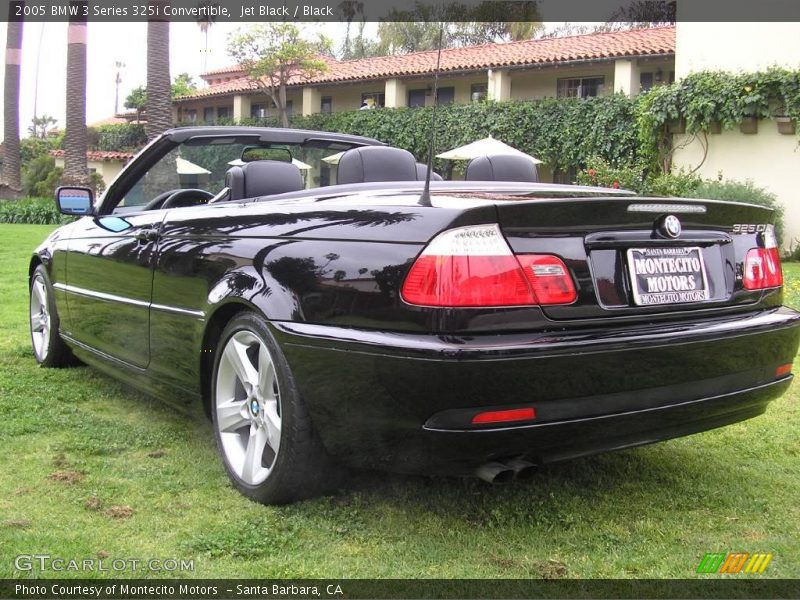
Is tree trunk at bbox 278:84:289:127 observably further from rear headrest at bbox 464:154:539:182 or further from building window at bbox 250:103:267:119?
rear headrest at bbox 464:154:539:182

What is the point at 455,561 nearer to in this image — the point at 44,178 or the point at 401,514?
the point at 401,514

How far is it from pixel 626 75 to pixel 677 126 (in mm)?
8660

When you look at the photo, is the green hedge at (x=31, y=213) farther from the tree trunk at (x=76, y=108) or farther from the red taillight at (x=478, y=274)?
the red taillight at (x=478, y=274)

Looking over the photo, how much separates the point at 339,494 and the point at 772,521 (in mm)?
1506

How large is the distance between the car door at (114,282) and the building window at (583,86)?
25.7 m

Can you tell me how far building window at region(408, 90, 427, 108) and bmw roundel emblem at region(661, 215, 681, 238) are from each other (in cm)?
3059

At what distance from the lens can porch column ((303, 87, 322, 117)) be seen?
34.9 m

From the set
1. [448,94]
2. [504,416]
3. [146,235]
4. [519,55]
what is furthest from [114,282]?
[448,94]

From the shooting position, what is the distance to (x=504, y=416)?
2408mm

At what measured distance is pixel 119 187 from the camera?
439cm

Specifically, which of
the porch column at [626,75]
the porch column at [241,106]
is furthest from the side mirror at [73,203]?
the porch column at [241,106]

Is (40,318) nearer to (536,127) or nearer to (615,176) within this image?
(615,176)

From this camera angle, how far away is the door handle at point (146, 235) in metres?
3.76

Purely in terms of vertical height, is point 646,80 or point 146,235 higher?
point 646,80
